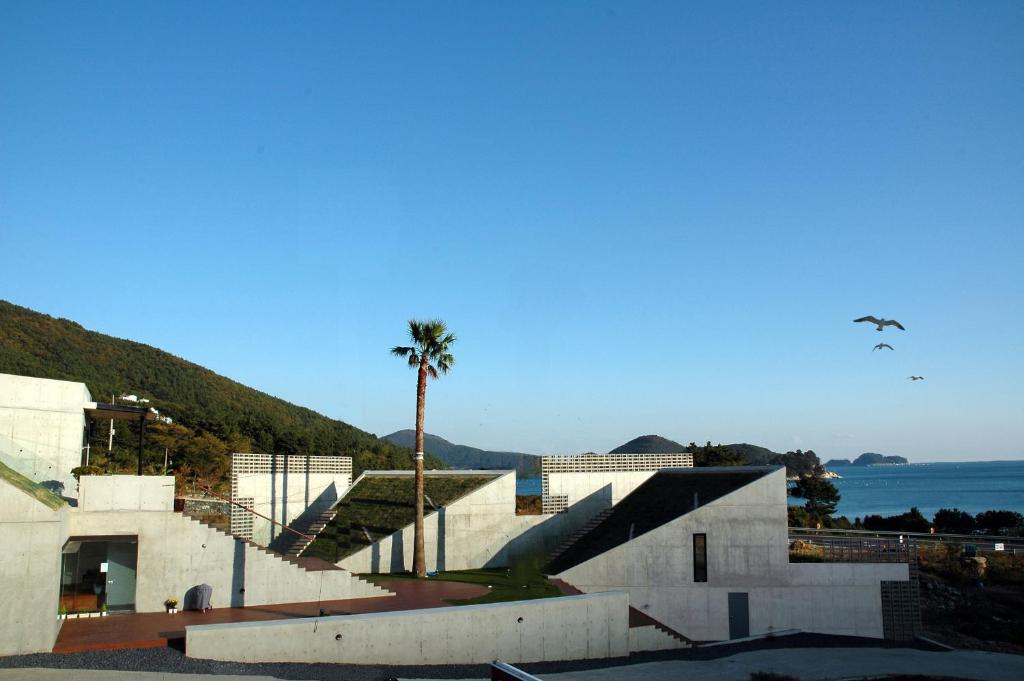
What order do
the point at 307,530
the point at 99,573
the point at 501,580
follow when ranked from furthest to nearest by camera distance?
the point at 307,530 < the point at 501,580 < the point at 99,573

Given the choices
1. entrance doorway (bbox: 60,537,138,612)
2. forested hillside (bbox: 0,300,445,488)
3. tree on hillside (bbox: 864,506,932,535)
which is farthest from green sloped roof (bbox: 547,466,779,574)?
forested hillside (bbox: 0,300,445,488)

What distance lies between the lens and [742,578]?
28.1 metres

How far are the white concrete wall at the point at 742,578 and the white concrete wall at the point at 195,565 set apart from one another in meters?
10.3

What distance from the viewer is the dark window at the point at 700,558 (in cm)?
2831

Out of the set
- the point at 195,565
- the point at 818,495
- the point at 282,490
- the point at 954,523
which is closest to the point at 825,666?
the point at 195,565

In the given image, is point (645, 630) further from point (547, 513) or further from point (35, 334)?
point (35, 334)

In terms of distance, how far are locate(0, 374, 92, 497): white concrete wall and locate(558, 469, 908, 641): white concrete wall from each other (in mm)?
17262

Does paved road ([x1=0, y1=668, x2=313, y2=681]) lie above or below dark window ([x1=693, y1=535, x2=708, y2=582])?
below

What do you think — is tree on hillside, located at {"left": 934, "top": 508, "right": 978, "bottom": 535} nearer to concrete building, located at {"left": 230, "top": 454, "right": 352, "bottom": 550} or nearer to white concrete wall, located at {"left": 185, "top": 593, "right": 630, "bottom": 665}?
concrete building, located at {"left": 230, "top": 454, "right": 352, "bottom": 550}

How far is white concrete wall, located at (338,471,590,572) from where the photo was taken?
3169 centimetres

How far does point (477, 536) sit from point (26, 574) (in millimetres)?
18900

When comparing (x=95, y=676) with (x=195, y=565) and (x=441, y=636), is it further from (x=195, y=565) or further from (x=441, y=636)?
(x=441, y=636)

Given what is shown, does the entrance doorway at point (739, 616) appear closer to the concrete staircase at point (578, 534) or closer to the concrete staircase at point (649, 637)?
the concrete staircase at point (649, 637)

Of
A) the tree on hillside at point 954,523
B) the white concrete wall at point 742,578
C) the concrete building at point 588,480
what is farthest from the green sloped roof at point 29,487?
the tree on hillside at point 954,523
